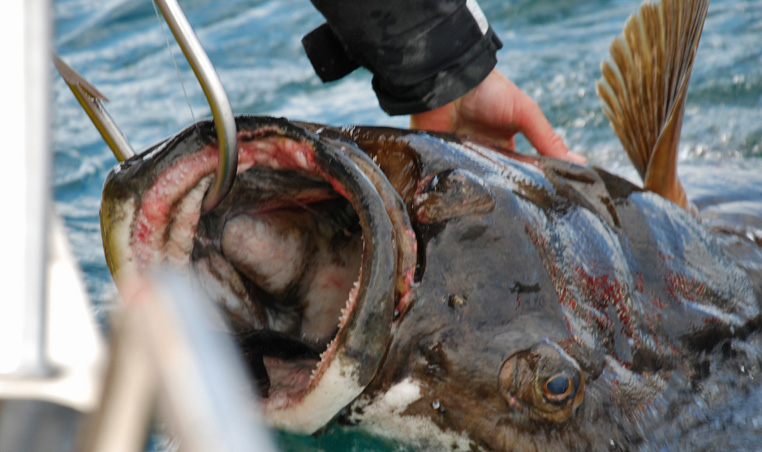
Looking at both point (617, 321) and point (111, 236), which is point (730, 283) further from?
point (111, 236)

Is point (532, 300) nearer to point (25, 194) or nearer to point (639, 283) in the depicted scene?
point (639, 283)

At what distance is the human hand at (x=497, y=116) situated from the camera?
113 inches

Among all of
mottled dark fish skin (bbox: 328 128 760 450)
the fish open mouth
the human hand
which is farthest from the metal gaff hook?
the human hand

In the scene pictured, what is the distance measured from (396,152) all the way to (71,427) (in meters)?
1.24

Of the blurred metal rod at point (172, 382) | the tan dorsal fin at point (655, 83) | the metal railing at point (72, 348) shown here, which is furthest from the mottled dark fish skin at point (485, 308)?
the blurred metal rod at point (172, 382)

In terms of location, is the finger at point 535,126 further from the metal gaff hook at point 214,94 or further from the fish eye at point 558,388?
the metal gaff hook at point 214,94

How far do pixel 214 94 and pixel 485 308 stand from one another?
26.6 inches

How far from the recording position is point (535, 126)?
2873mm

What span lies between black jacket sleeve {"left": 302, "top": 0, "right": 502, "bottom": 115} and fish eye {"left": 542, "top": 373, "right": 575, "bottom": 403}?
1.30 m

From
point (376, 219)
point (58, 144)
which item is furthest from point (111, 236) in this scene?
point (58, 144)

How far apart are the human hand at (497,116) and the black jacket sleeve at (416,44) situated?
11cm

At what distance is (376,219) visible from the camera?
155cm

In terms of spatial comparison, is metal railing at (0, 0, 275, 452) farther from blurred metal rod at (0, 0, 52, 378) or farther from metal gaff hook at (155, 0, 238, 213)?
metal gaff hook at (155, 0, 238, 213)

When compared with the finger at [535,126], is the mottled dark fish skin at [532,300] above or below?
above
